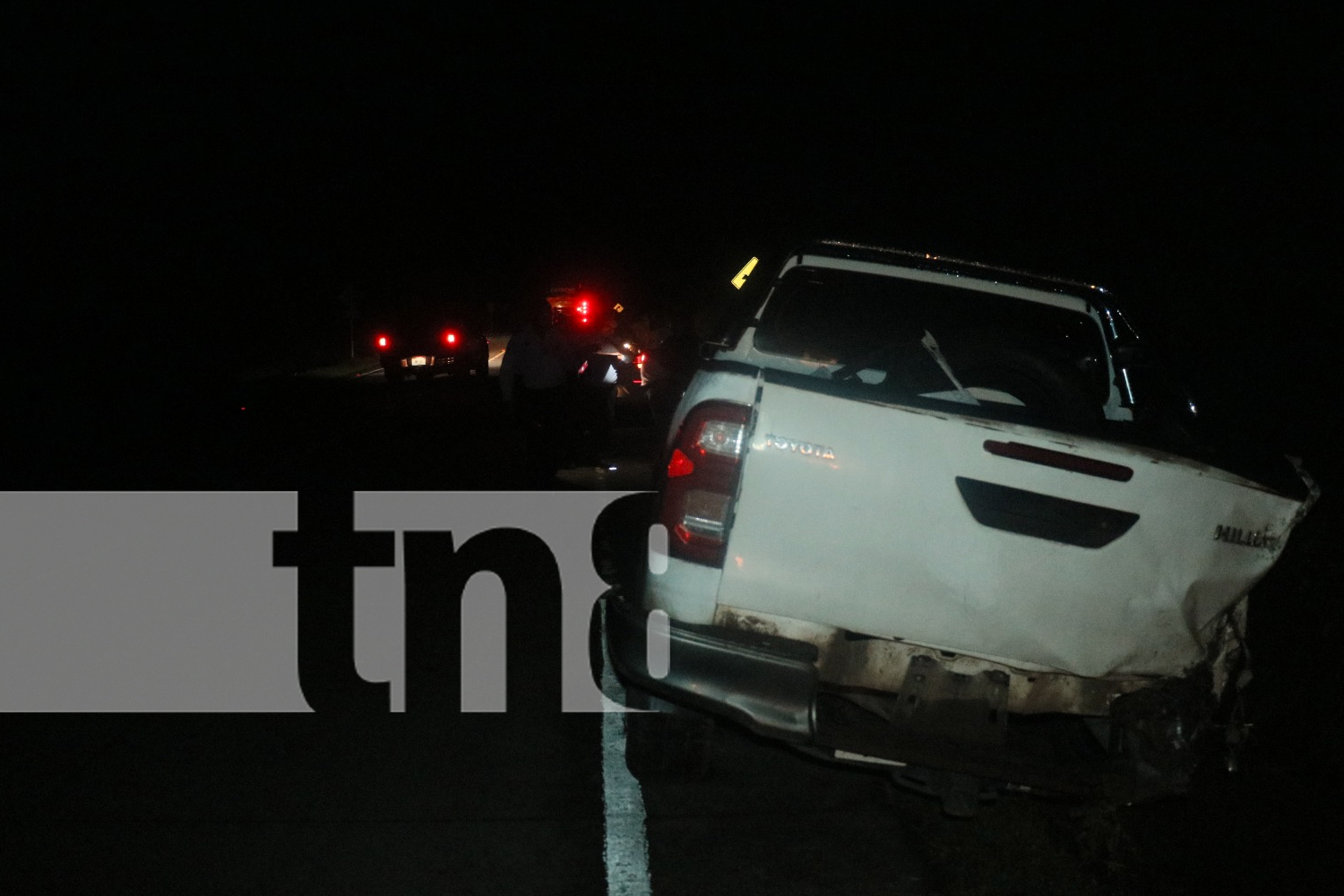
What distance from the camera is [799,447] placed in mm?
4195

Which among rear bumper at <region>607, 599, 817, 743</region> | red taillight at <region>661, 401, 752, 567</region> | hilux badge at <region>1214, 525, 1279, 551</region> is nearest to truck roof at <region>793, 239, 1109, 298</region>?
red taillight at <region>661, 401, 752, 567</region>

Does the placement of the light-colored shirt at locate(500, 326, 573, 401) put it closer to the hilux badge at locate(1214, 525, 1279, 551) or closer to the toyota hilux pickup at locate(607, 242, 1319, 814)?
the toyota hilux pickup at locate(607, 242, 1319, 814)

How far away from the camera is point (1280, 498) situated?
4.30m

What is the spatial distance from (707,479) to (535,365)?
25.2ft

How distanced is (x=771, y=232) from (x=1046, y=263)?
2356 centimetres

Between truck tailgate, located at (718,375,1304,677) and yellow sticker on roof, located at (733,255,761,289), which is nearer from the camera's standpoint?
truck tailgate, located at (718,375,1304,677)

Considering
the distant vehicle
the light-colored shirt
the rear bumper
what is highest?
the light-colored shirt

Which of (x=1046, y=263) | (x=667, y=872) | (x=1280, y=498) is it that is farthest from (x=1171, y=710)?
(x=1046, y=263)

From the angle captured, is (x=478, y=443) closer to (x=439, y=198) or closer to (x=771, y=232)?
(x=771, y=232)

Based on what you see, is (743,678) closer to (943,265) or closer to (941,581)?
(941,581)

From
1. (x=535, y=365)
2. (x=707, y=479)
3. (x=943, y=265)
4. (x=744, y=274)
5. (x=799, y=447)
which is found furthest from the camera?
(x=535, y=365)

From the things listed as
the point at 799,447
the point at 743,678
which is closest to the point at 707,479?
the point at 799,447

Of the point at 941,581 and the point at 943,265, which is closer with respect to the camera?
the point at 941,581

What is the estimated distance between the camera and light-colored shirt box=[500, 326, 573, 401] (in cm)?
1184
